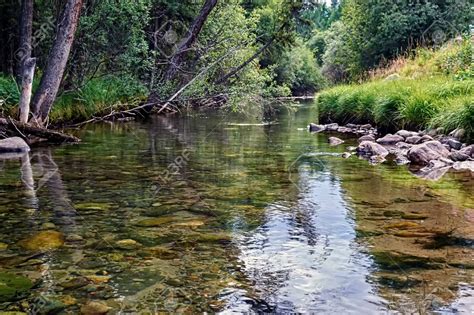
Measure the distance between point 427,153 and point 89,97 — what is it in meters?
9.54

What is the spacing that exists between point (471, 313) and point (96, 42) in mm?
14541

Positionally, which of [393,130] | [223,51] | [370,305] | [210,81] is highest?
[223,51]

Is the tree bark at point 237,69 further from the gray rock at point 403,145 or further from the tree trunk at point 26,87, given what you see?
the gray rock at point 403,145

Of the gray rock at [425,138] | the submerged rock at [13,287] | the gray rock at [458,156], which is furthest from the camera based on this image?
the gray rock at [425,138]

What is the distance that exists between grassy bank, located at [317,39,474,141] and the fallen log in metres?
7.00

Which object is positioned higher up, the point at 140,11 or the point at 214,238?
the point at 140,11

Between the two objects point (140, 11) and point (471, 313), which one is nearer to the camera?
point (471, 313)

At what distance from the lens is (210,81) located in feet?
59.0

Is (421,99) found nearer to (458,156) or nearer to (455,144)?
(455,144)

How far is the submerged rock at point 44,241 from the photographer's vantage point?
3.77 m

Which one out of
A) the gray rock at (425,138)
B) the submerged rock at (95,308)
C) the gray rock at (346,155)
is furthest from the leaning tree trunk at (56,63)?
the submerged rock at (95,308)

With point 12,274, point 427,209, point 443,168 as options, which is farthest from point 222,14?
point 12,274

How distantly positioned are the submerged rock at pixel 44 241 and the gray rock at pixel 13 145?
5419mm

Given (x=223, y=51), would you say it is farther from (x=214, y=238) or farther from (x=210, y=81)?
(x=214, y=238)
